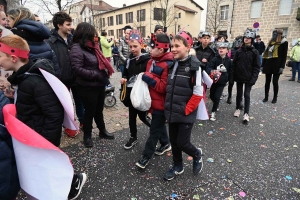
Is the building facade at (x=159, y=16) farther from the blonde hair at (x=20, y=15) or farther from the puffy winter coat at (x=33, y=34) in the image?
the puffy winter coat at (x=33, y=34)

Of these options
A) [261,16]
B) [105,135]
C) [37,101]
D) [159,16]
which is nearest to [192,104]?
[37,101]

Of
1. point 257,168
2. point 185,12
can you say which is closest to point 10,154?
point 257,168

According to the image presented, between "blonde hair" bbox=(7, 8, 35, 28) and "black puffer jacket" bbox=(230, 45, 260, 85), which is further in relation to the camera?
"black puffer jacket" bbox=(230, 45, 260, 85)

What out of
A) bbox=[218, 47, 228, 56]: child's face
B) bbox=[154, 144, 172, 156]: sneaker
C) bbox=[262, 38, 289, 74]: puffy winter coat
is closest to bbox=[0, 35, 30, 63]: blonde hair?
bbox=[154, 144, 172, 156]: sneaker

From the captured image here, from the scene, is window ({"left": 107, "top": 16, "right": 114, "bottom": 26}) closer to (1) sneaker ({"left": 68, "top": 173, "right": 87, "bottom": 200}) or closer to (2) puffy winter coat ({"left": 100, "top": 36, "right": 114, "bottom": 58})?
(2) puffy winter coat ({"left": 100, "top": 36, "right": 114, "bottom": 58})

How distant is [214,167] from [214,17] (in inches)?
994

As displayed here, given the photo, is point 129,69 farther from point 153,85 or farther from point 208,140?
point 208,140

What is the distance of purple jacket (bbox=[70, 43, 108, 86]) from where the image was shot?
3.13 meters

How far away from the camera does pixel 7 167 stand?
5.04 ft

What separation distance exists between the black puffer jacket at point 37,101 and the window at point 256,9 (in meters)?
23.1

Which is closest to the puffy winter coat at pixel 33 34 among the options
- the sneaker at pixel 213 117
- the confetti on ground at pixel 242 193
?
the confetti on ground at pixel 242 193

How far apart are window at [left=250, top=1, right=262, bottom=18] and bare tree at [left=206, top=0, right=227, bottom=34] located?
346 centimetres

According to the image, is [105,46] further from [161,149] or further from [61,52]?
[161,149]

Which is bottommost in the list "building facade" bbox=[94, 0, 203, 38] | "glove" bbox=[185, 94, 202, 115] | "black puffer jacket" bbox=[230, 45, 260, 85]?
"glove" bbox=[185, 94, 202, 115]
